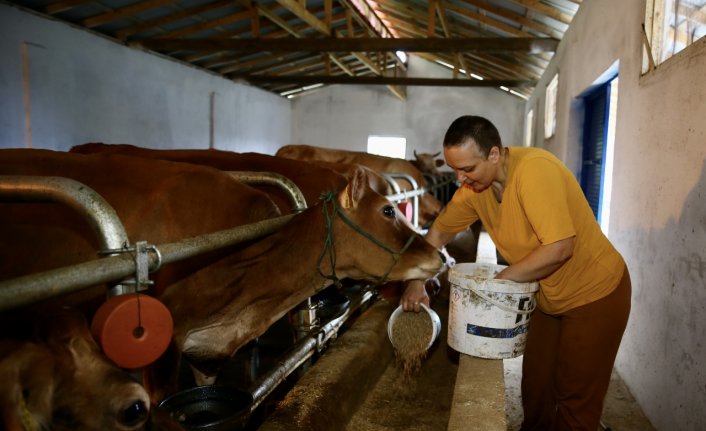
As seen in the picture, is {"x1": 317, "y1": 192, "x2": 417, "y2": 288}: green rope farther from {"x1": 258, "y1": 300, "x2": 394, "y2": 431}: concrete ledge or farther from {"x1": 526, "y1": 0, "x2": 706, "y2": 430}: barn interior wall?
{"x1": 526, "y1": 0, "x2": 706, "y2": 430}: barn interior wall

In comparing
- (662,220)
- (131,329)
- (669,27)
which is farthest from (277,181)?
(669,27)

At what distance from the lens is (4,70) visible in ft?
27.8

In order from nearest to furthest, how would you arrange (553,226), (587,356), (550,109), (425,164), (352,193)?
(553,226) < (587,356) < (352,193) < (550,109) < (425,164)

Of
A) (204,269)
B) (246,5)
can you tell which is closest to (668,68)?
(204,269)

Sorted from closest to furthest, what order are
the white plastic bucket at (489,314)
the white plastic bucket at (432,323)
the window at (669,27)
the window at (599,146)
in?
the white plastic bucket at (489,314) < the white plastic bucket at (432,323) < the window at (669,27) < the window at (599,146)

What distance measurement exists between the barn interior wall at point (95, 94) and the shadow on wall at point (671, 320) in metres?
8.95

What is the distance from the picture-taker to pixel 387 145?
22.6m

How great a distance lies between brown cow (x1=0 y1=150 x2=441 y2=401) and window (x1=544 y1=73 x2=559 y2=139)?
28.5 feet

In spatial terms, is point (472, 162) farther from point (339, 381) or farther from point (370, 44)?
point (370, 44)

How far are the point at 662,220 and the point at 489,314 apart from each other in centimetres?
169

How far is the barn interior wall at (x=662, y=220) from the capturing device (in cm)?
292

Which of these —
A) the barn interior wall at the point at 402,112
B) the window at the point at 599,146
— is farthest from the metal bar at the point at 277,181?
the barn interior wall at the point at 402,112

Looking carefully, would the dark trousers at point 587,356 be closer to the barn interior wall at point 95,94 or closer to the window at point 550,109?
the window at point 550,109

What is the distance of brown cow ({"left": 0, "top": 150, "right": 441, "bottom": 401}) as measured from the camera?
2832 mm
